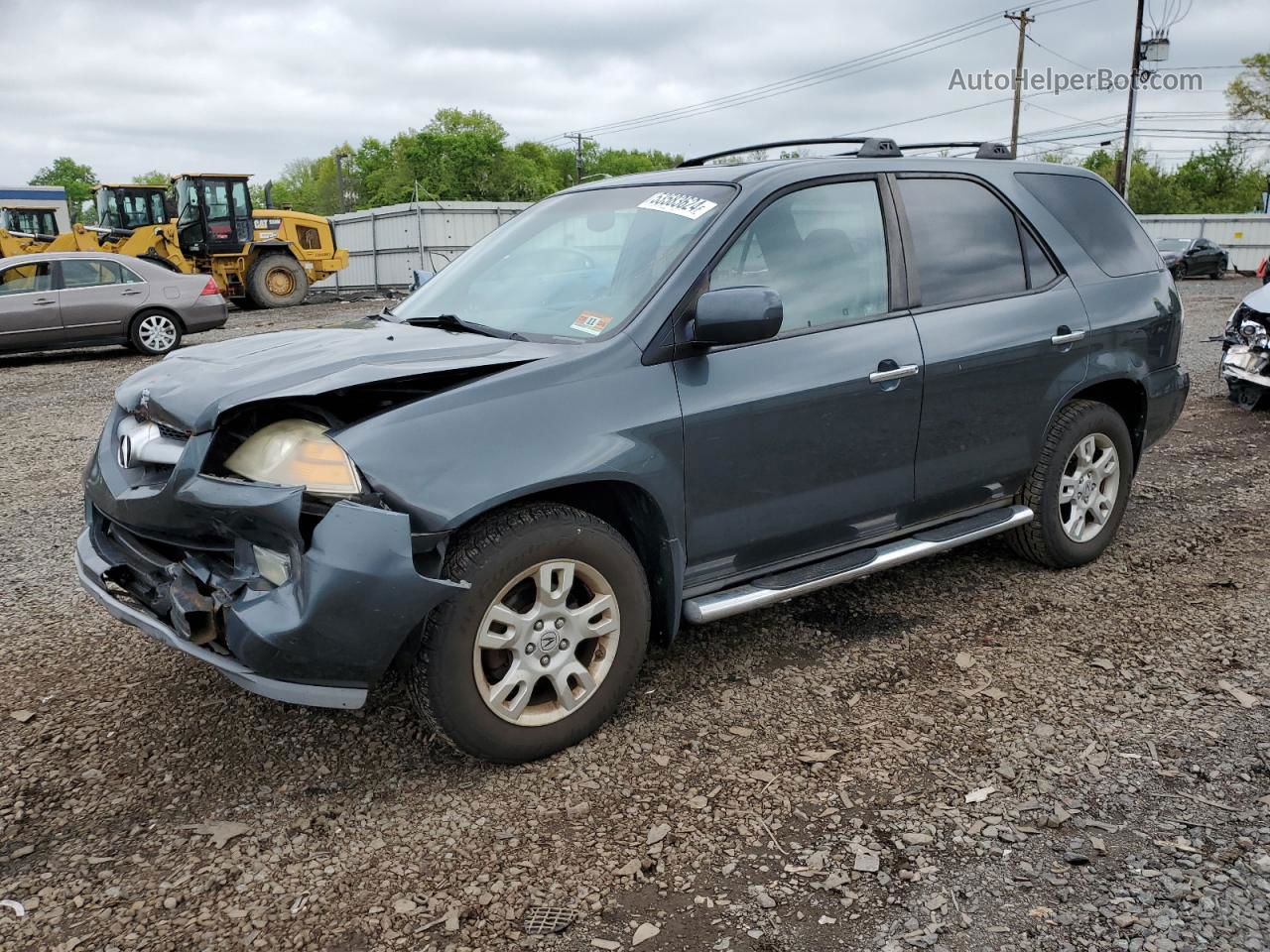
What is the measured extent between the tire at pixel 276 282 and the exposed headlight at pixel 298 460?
21772 mm

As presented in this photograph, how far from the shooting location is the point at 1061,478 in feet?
14.6

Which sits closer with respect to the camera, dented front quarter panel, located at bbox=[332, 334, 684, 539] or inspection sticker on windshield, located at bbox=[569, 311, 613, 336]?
dented front quarter panel, located at bbox=[332, 334, 684, 539]

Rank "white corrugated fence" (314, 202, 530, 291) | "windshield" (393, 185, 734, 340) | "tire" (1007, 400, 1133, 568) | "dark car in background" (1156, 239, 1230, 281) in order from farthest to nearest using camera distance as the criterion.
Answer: "dark car in background" (1156, 239, 1230, 281), "white corrugated fence" (314, 202, 530, 291), "tire" (1007, 400, 1133, 568), "windshield" (393, 185, 734, 340)

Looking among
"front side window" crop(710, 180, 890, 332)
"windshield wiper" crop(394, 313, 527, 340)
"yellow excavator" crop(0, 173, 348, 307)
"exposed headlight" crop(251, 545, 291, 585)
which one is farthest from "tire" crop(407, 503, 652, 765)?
"yellow excavator" crop(0, 173, 348, 307)

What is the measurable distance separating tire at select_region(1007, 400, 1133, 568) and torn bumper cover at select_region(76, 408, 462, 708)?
2.93 meters

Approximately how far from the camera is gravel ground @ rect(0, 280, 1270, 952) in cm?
238

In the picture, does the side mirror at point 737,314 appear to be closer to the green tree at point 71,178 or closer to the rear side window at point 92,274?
the rear side window at point 92,274

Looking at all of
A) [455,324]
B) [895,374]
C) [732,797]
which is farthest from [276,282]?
[732,797]

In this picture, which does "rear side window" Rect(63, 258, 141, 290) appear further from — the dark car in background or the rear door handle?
the dark car in background

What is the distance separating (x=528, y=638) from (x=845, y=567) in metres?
1.33

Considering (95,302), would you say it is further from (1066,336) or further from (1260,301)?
(1260,301)

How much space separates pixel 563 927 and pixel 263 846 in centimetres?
90

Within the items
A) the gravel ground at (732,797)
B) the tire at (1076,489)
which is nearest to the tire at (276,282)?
the gravel ground at (732,797)

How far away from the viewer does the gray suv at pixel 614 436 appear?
2.69m
